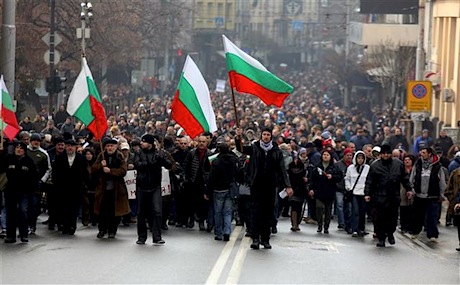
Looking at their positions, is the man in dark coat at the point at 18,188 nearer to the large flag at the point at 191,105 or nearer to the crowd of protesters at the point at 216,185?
the crowd of protesters at the point at 216,185

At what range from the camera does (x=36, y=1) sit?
46.5 metres

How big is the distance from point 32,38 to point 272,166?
95.3 feet

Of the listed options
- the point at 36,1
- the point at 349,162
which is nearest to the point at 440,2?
the point at 36,1

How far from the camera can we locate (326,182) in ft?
77.6

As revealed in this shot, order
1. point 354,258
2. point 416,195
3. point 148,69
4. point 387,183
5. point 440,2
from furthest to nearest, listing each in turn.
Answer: point 148,69 → point 440,2 → point 416,195 → point 387,183 → point 354,258

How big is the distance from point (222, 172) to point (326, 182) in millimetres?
3291

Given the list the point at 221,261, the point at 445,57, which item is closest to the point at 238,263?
the point at 221,261

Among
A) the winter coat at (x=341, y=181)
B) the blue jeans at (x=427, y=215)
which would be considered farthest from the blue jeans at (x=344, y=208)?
the blue jeans at (x=427, y=215)

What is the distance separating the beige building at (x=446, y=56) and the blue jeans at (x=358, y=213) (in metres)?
23.4

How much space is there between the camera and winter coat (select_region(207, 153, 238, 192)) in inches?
824

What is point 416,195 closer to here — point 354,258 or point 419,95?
point 354,258

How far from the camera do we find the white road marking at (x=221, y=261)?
15.5 m

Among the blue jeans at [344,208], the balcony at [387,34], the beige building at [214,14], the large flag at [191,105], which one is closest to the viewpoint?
the large flag at [191,105]

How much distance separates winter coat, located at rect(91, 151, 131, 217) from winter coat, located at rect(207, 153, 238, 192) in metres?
1.36
